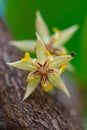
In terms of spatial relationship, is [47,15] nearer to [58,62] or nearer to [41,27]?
[41,27]

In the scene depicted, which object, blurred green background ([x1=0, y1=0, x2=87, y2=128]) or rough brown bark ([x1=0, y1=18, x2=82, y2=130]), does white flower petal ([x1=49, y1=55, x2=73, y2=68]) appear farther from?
blurred green background ([x1=0, y1=0, x2=87, y2=128])

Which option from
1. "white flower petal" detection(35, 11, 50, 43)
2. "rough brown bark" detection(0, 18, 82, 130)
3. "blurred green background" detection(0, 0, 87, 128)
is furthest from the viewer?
"blurred green background" detection(0, 0, 87, 128)

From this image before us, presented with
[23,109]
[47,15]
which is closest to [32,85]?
[23,109]

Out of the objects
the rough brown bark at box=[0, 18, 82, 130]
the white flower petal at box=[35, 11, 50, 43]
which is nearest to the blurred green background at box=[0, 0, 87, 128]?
the white flower petal at box=[35, 11, 50, 43]

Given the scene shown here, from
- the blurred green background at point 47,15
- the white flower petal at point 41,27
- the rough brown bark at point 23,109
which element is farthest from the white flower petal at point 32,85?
the blurred green background at point 47,15

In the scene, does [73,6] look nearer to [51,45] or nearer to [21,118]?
[51,45]

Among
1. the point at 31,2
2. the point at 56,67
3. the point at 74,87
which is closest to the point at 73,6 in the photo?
the point at 31,2
